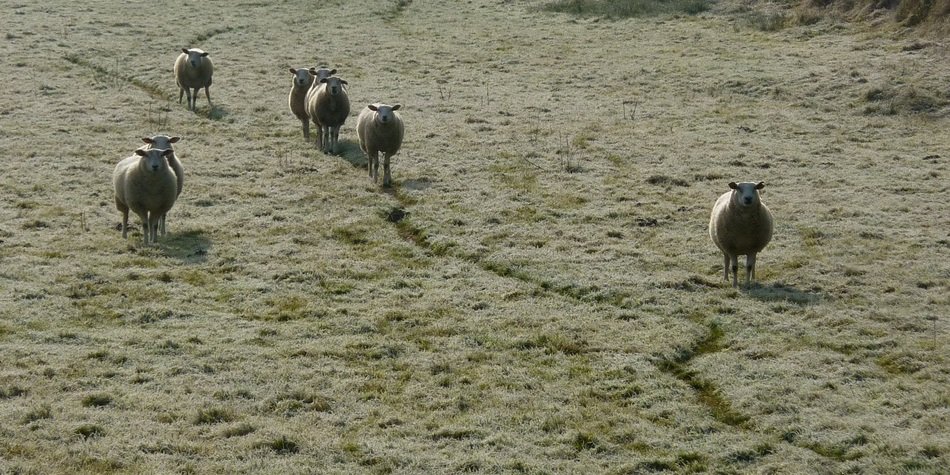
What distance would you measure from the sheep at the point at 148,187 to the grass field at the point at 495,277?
62cm

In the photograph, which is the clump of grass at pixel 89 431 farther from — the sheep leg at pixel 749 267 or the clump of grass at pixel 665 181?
the clump of grass at pixel 665 181

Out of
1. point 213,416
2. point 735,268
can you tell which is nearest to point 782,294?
point 735,268

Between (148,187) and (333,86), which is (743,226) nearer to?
(148,187)

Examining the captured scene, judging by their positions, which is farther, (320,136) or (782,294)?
(320,136)

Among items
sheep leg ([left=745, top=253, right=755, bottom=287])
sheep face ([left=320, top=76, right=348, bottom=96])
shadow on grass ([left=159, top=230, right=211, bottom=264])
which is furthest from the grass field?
sheep face ([left=320, top=76, right=348, bottom=96])

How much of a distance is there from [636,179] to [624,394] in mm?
10874

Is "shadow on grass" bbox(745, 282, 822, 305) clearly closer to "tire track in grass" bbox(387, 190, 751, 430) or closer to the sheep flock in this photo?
the sheep flock

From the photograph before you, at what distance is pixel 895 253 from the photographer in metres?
17.9

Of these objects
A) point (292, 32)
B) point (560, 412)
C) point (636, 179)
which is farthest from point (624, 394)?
point (292, 32)

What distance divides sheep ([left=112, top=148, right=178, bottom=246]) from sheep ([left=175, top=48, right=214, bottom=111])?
12206 millimetres

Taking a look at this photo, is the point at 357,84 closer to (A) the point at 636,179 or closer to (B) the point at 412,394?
(A) the point at 636,179

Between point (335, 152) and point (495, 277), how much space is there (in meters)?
9.66

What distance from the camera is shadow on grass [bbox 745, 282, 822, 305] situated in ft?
52.0

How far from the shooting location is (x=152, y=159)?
714 inches
